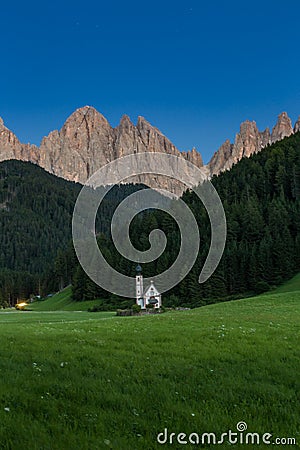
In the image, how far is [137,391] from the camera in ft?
31.3

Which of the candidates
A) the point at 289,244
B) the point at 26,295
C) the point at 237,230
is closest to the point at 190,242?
the point at 237,230

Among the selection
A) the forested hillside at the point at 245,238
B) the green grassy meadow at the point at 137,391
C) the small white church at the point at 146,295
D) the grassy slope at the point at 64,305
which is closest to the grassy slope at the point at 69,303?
the grassy slope at the point at 64,305

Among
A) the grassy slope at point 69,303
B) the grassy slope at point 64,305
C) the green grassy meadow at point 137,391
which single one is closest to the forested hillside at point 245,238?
the grassy slope at point 69,303

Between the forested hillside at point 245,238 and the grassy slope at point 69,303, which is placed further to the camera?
the forested hillside at point 245,238

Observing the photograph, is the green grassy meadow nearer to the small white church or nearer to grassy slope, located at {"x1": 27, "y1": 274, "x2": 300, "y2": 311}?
grassy slope, located at {"x1": 27, "y1": 274, "x2": 300, "y2": 311}

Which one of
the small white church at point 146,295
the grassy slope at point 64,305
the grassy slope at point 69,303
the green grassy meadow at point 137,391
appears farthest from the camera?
the grassy slope at point 64,305

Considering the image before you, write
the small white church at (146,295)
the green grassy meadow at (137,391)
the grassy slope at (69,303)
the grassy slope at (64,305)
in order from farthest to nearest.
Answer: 1. the grassy slope at (64,305)
2. the small white church at (146,295)
3. the grassy slope at (69,303)
4. the green grassy meadow at (137,391)

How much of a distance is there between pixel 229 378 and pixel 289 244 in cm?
8020

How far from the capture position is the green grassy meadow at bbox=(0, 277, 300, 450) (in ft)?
24.2

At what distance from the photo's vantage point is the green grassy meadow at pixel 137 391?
7385mm

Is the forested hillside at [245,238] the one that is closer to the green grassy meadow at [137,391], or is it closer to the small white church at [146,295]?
the small white church at [146,295]

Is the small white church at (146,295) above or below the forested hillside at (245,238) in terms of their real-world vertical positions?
below

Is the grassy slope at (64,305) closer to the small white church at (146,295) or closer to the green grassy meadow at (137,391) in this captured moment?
the small white church at (146,295)

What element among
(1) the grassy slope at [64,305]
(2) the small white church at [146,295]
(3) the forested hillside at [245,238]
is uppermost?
(3) the forested hillside at [245,238]
